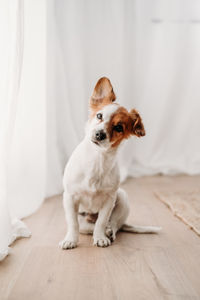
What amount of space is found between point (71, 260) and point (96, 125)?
631 mm

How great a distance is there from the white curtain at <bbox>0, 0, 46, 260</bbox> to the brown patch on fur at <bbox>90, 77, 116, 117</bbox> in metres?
0.38

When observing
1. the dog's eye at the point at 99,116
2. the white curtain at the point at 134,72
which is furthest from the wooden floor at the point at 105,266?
the white curtain at the point at 134,72

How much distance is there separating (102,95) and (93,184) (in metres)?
0.45

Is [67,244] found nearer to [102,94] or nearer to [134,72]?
[102,94]

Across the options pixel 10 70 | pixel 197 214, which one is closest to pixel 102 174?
pixel 10 70

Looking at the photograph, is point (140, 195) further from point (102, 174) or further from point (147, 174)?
point (102, 174)

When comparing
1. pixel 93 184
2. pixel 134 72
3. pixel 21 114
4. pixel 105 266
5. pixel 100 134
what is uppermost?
pixel 134 72

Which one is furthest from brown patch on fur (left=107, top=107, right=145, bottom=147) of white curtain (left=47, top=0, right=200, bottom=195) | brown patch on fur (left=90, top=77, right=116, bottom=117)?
white curtain (left=47, top=0, right=200, bottom=195)

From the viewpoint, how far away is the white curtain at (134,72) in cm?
293

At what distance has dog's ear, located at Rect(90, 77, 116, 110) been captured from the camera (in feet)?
5.57

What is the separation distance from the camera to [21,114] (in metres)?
2.19

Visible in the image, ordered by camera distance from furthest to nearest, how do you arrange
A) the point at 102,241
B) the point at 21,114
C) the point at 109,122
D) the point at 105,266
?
the point at 21,114
the point at 102,241
the point at 109,122
the point at 105,266

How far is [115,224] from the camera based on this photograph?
1896mm

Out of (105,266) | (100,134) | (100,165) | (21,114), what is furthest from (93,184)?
(21,114)
